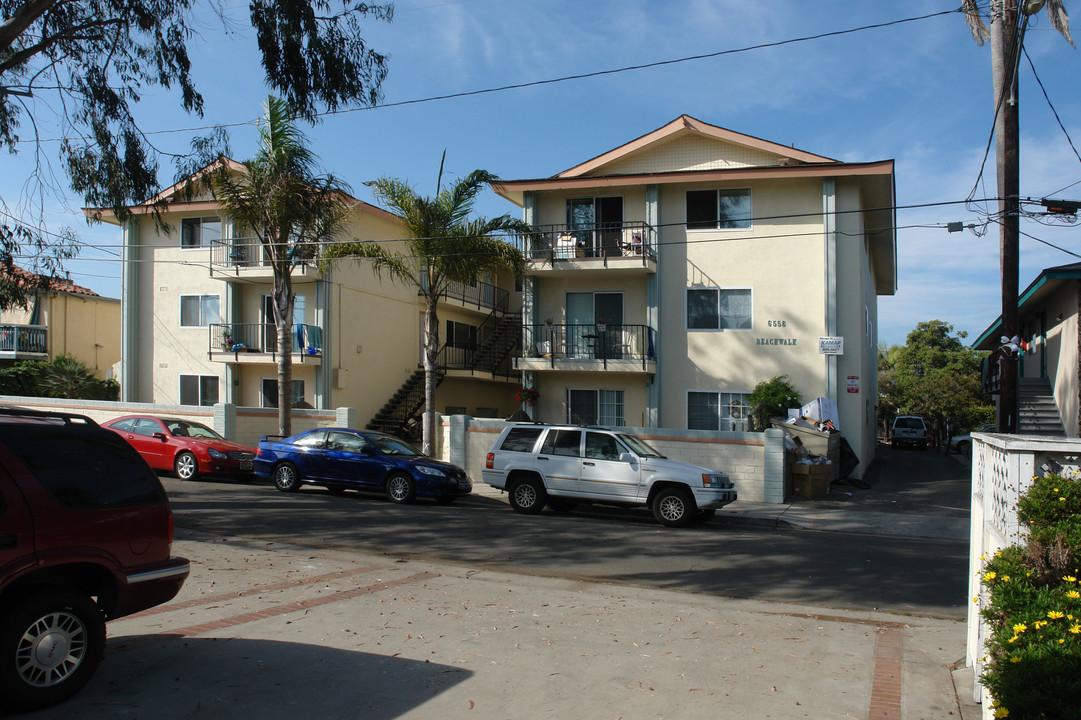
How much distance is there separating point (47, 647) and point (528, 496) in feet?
35.1

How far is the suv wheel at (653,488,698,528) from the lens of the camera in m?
13.9

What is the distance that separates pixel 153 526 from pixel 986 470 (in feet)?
18.8

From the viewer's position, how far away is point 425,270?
20.7m

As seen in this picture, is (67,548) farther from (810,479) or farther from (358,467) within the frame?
(810,479)

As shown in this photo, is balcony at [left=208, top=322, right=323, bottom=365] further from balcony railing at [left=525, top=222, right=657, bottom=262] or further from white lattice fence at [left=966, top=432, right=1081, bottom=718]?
white lattice fence at [left=966, top=432, right=1081, bottom=718]

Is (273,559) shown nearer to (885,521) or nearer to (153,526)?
(153,526)

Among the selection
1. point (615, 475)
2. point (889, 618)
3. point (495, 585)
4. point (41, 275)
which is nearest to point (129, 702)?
point (495, 585)

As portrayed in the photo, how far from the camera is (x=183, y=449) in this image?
18.4 m

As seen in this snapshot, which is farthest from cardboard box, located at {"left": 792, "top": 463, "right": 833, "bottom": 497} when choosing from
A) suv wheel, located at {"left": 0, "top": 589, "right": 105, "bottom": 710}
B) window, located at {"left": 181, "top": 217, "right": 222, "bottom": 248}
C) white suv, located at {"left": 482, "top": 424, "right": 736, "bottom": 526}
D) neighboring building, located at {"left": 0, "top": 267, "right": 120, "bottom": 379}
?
neighboring building, located at {"left": 0, "top": 267, "right": 120, "bottom": 379}

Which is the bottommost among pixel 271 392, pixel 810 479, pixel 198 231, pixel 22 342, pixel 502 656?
pixel 810 479

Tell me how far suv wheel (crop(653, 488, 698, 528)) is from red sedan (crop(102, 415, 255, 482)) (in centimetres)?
975

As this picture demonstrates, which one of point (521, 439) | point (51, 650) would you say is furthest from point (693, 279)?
point (51, 650)

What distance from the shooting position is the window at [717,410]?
22.3 m

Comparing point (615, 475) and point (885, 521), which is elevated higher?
point (615, 475)
